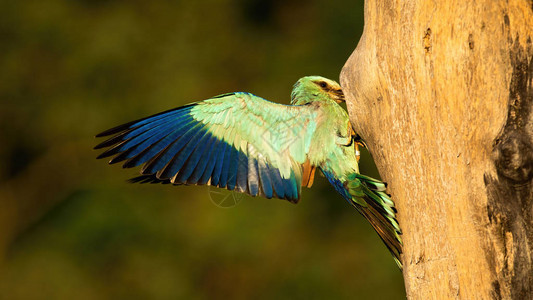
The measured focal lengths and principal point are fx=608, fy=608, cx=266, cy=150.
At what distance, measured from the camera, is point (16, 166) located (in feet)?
17.5

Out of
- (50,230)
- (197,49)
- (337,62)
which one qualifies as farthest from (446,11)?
(50,230)

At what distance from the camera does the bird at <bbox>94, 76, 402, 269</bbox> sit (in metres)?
1.99

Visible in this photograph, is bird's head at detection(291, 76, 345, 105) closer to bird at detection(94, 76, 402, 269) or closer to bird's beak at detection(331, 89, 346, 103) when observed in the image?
bird's beak at detection(331, 89, 346, 103)

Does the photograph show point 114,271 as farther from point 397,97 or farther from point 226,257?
point 397,97

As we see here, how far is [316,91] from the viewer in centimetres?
223

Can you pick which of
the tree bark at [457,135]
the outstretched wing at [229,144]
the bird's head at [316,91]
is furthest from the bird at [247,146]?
the tree bark at [457,135]

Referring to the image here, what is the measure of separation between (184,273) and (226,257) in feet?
1.21

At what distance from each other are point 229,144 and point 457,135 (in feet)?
2.58

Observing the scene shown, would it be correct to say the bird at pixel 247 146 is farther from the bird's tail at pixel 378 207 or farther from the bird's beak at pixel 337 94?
the bird's beak at pixel 337 94

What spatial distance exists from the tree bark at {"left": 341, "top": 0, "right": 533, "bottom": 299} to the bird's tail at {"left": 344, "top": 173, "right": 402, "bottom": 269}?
0.15 ft


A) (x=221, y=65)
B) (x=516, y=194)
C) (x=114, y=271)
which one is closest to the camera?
(x=516, y=194)

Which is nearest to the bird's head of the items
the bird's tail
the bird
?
the bird

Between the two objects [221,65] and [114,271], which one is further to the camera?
[221,65]

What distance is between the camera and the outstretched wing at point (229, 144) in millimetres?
1993
